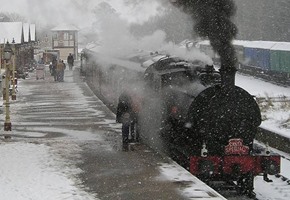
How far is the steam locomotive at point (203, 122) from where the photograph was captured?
371 inches

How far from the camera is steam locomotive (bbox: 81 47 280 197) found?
9.41 metres

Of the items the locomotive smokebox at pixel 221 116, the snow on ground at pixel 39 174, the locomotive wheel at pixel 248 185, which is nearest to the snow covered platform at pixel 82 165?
the snow on ground at pixel 39 174

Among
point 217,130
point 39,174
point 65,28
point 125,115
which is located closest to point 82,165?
point 39,174

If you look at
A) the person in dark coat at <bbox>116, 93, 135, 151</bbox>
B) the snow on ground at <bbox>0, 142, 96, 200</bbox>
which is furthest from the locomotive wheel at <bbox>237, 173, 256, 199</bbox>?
the snow on ground at <bbox>0, 142, 96, 200</bbox>

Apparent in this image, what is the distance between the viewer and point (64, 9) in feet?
133

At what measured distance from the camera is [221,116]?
947cm

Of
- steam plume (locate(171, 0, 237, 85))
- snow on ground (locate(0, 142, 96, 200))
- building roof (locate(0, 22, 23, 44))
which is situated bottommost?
snow on ground (locate(0, 142, 96, 200))

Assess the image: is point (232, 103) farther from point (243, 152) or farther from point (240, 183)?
point (240, 183)

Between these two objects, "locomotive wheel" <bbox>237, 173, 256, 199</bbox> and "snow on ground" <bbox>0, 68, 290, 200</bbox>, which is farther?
"locomotive wheel" <bbox>237, 173, 256, 199</bbox>

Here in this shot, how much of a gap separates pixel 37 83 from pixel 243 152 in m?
23.3

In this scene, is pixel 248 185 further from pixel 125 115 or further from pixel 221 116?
pixel 125 115

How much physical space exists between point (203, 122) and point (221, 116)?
342mm

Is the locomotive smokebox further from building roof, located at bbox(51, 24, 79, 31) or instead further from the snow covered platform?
building roof, located at bbox(51, 24, 79, 31)

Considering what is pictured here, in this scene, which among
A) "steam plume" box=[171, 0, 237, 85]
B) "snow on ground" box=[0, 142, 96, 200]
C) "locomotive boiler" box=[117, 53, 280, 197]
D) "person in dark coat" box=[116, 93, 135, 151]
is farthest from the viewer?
"person in dark coat" box=[116, 93, 135, 151]
